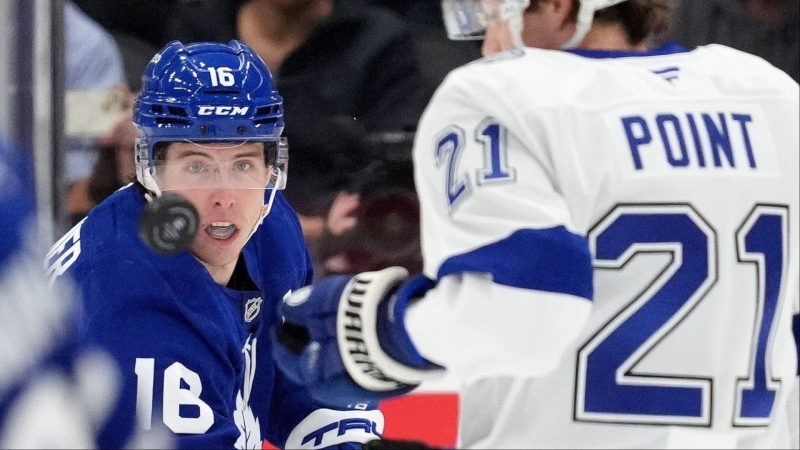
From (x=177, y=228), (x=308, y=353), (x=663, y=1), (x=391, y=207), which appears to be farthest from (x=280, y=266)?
(x=663, y=1)

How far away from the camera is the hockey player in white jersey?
1.39 m

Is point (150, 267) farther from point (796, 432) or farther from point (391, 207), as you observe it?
point (796, 432)

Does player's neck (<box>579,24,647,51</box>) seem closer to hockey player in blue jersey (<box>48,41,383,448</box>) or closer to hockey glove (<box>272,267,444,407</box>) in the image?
hockey glove (<box>272,267,444,407</box>)

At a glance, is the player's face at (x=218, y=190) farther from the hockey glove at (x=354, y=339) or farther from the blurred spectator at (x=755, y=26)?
the blurred spectator at (x=755, y=26)

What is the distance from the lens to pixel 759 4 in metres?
2.42

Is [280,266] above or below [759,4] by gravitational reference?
below

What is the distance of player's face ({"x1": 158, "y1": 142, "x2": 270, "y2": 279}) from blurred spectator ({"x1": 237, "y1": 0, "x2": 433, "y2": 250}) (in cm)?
20

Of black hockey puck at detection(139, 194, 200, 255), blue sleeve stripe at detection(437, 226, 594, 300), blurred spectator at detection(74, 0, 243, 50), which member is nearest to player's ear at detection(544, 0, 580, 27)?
blue sleeve stripe at detection(437, 226, 594, 300)

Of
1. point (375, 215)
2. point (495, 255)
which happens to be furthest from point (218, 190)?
point (495, 255)

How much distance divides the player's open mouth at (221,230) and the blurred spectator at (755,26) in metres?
0.76

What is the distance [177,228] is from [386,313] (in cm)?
40

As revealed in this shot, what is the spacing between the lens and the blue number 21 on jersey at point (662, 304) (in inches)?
56.9

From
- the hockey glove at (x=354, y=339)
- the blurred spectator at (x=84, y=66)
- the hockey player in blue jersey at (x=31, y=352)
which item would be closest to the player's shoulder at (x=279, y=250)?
the blurred spectator at (x=84, y=66)

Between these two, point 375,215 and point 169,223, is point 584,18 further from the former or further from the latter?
point 375,215
